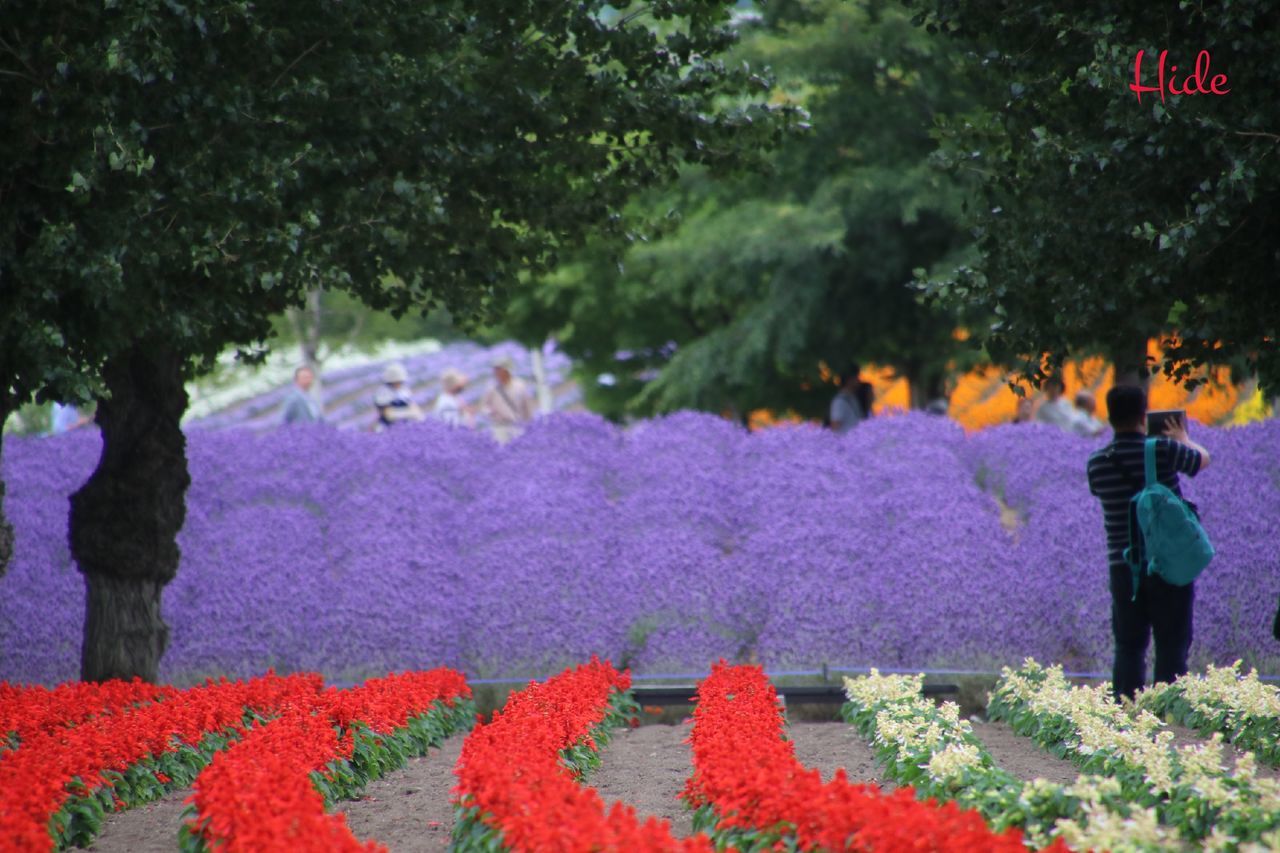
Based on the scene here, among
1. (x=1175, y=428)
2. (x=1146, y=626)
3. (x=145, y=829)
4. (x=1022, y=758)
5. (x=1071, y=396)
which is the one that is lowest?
(x=145, y=829)

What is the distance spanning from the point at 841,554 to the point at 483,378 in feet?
137

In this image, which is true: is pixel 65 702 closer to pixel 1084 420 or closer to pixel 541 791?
pixel 541 791

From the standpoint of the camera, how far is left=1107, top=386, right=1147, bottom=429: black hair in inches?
312

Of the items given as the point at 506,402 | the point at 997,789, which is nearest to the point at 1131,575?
the point at 997,789

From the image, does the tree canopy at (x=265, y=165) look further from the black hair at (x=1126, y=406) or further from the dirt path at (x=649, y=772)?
the dirt path at (x=649, y=772)

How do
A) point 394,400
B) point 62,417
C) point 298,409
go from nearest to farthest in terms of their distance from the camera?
point 298,409 → point 394,400 → point 62,417

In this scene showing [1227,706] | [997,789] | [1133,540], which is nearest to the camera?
[997,789]

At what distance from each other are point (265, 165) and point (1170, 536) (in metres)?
5.06

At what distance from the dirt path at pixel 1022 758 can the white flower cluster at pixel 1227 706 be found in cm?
73

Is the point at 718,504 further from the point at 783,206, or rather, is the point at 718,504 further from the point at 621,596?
the point at 783,206

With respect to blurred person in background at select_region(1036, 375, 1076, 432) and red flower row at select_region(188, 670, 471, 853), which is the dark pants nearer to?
red flower row at select_region(188, 670, 471, 853)

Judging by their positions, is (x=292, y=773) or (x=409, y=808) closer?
(x=292, y=773)

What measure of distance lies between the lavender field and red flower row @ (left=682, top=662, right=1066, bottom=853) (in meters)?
4.47

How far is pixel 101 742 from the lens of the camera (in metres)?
6.25
